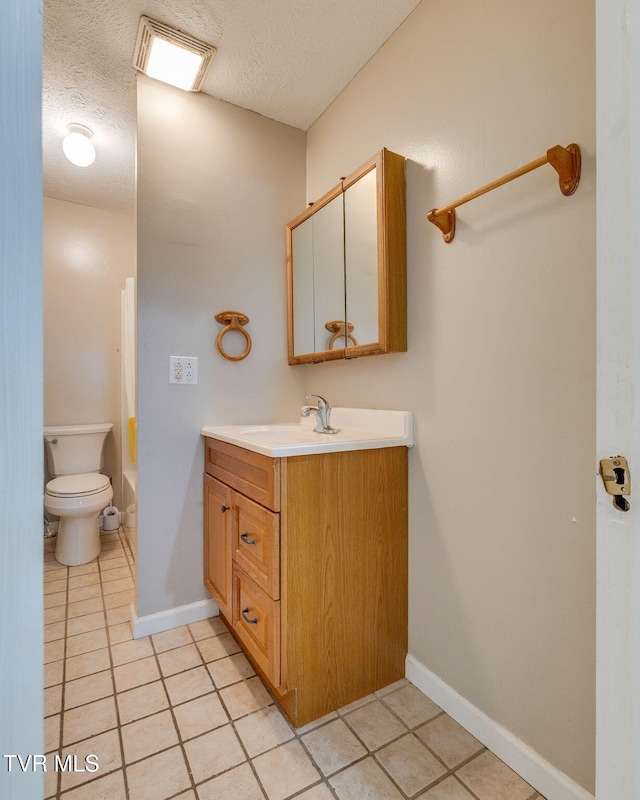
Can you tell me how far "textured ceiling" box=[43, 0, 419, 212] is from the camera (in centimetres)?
143

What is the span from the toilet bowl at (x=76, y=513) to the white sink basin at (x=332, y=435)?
1064 mm

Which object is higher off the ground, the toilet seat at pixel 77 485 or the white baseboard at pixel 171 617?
the toilet seat at pixel 77 485

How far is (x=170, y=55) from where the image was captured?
161 cm

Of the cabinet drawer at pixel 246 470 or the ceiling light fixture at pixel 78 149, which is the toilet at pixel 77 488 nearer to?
the cabinet drawer at pixel 246 470

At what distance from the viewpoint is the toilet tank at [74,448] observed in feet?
8.64

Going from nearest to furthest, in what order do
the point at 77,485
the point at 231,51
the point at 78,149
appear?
the point at 231,51 < the point at 78,149 < the point at 77,485

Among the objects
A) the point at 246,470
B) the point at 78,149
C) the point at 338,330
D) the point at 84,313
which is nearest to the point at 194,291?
the point at 338,330

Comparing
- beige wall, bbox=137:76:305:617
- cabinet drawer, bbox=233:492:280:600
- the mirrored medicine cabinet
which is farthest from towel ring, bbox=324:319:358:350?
cabinet drawer, bbox=233:492:280:600

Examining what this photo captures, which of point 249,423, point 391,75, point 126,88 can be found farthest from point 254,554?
point 126,88

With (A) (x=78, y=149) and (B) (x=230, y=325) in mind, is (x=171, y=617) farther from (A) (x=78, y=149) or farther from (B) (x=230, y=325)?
(A) (x=78, y=149)

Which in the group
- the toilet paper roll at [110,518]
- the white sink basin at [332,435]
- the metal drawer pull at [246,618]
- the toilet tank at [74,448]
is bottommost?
the toilet paper roll at [110,518]

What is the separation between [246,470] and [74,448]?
1.93 meters
